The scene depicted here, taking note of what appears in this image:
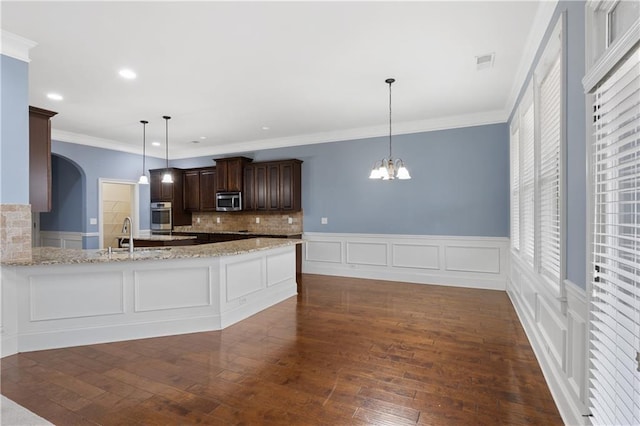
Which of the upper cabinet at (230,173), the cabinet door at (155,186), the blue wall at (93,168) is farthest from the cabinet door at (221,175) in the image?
the blue wall at (93,168)

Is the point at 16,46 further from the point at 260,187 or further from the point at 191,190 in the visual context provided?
the point at 191,190

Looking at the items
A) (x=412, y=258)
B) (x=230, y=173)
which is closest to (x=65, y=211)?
(x=230, y=173)

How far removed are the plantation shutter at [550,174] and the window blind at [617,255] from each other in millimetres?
780

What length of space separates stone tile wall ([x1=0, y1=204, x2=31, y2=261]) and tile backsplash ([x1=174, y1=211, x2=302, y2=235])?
412cm

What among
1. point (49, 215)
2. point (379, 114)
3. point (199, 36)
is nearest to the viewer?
point (199, 36)

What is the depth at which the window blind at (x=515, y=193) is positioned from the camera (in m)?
4.26

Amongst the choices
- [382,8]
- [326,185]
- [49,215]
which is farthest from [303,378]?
[49,215]

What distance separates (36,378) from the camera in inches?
98.4

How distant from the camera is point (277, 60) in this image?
336 cm

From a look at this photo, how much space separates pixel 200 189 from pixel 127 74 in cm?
403

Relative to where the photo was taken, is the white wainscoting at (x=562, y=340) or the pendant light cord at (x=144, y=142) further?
the pendant light cord at (x=144, y=142)

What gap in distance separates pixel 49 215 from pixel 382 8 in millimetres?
8517

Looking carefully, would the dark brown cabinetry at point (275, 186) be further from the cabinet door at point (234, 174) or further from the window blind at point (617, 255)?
the window blind at point (617, 255)

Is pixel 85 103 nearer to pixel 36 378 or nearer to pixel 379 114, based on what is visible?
pixel 36 378
